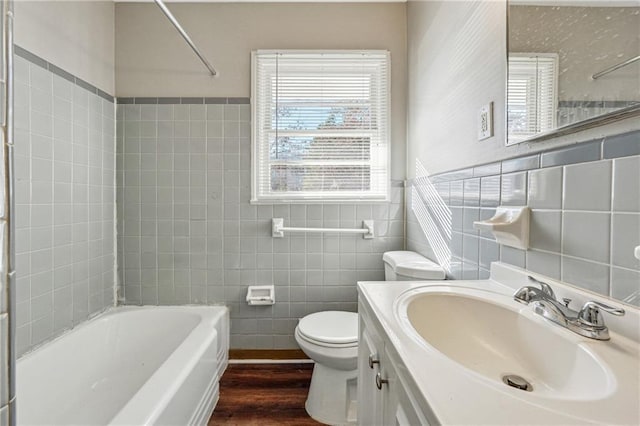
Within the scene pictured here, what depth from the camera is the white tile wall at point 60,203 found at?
1290 mm

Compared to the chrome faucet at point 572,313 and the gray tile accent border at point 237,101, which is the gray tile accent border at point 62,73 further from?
the chrome faucet at point 572,313

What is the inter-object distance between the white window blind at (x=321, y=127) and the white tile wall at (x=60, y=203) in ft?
3.10

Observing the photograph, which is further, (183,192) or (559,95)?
(183,192)

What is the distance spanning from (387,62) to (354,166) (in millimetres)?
734

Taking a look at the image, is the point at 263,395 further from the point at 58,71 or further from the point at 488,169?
the point at 58,71

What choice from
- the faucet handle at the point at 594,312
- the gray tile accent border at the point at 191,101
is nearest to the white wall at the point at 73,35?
the gray tile accent border at the point at 191,101

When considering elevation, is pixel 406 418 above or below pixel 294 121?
below

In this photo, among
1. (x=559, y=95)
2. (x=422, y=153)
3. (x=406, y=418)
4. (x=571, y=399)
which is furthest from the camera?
(x=422, y=153)

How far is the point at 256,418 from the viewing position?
147cm

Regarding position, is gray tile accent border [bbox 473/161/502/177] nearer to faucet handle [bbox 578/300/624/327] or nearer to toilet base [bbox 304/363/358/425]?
faucet handle [bbox 578/300/624/327]

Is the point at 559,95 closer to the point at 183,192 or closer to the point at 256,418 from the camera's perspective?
the point at 256,418

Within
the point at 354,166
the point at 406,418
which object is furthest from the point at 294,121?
the point at 406,418

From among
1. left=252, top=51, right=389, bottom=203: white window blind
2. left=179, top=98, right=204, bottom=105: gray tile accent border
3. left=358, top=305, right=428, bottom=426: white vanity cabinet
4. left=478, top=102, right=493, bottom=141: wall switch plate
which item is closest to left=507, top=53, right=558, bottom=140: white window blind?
left=478, top=102, right=493, bottom=141: wall switch plate

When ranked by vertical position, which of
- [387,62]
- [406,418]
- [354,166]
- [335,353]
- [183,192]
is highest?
[387,62]
